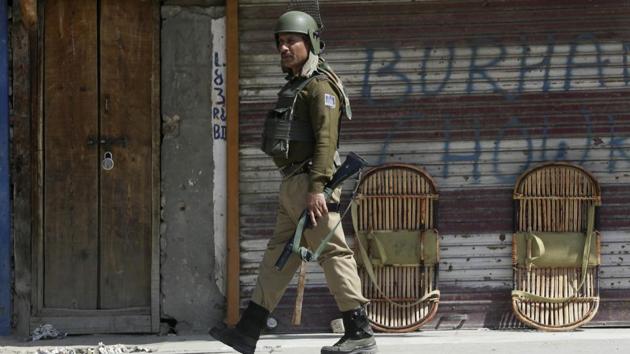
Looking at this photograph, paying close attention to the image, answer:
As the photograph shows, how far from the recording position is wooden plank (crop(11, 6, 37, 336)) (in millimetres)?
7453

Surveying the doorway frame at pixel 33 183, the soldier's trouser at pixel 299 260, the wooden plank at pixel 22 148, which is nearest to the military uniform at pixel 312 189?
the soldier's trouser at pixel 299 260

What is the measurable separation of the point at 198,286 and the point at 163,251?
0.34 metres

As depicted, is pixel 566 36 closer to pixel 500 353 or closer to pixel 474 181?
pixel 474 181

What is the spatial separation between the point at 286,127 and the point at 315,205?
463 mm

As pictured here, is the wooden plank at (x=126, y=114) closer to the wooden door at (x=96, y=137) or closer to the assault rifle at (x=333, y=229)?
the wooden door at (x=96, y=137)

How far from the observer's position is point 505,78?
24.5 ft

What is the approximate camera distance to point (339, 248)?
5.95 metres

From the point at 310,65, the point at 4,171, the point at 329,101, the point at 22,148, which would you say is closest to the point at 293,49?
the point at 310,65

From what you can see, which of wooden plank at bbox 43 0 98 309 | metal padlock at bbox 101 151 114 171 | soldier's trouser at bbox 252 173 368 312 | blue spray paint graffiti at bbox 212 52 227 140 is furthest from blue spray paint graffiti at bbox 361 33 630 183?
wooden plank at bbox 43 0 98 309

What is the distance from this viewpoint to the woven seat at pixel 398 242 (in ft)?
24.3

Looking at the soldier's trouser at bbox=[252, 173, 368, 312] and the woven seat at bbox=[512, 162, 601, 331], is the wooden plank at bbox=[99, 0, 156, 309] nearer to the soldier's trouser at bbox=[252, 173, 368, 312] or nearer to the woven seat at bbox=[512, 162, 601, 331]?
the soldier's trouser at bbox=[252, 173, 368, 312]

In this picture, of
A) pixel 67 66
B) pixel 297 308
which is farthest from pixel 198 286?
pixel 67 66

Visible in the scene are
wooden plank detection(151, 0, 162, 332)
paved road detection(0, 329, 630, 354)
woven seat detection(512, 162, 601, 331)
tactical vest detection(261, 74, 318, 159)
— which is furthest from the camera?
wooden plank detection(151, 0, 162, 332)

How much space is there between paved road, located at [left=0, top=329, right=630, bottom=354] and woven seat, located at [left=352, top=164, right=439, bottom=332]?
20cm
